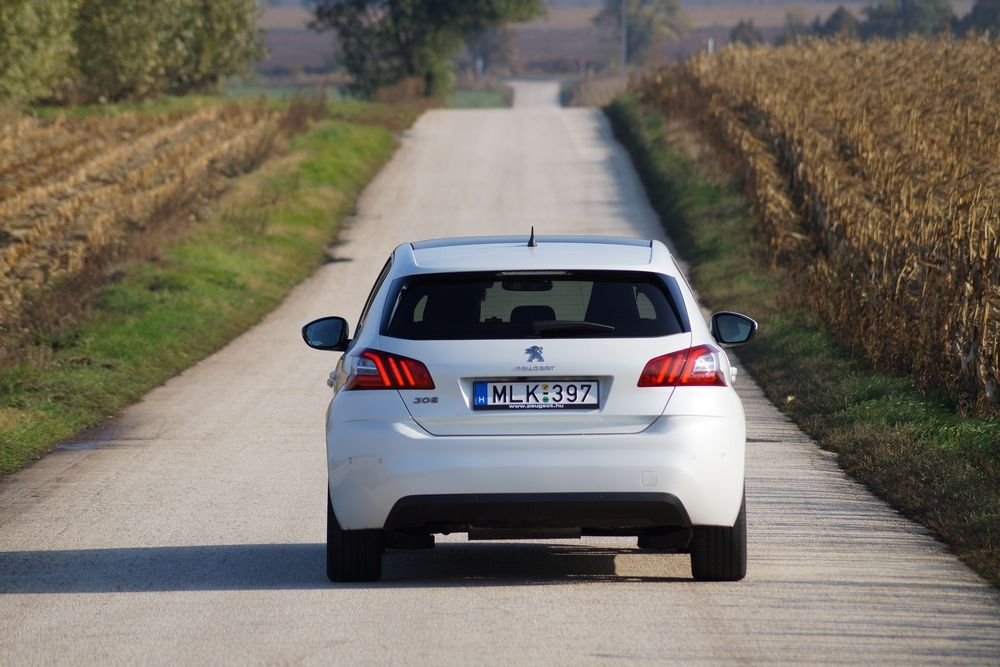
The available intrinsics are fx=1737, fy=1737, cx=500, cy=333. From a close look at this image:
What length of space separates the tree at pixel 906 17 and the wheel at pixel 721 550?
93.4 m

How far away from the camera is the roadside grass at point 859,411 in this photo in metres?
9.65

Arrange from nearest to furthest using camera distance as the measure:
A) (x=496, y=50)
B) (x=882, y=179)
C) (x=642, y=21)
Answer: (x=882, y=179)
(x=642, y=21)
(x=496, y=50)

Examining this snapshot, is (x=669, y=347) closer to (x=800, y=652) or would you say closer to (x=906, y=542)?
(x=800, y=652)

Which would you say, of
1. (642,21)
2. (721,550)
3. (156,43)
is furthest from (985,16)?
(721,550)

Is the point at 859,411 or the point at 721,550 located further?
the point at 859,411

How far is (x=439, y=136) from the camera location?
47906mm

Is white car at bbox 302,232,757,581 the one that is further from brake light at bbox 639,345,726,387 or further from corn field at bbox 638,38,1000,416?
corn field at bbox 638,38,1000,416

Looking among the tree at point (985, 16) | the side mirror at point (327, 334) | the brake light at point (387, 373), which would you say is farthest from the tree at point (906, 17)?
the brake light at point (387, 373)

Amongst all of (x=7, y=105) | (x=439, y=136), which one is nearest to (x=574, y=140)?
(x=439, y=136)

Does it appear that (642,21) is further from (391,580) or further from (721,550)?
(721,550)

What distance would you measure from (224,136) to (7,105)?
5710 millimetres

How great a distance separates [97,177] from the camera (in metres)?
33.9

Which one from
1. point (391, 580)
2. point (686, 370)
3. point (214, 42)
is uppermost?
point (686, 370)

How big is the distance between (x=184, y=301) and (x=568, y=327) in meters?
14.8
